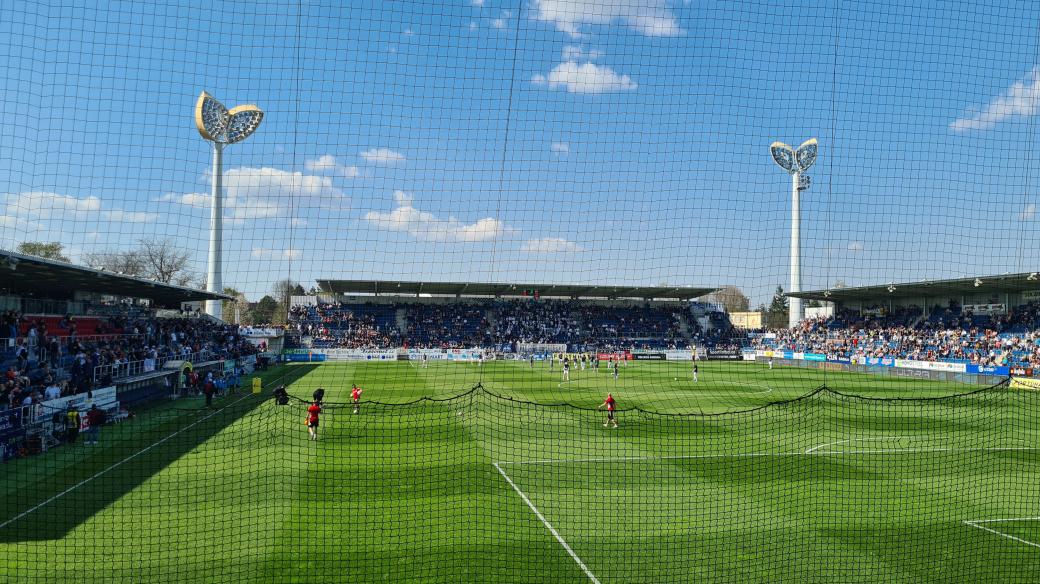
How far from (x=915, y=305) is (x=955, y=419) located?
1074 inches

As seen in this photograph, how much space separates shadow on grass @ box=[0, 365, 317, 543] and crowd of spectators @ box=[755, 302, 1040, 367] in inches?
1387

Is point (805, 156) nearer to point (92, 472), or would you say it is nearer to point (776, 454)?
point (776, 454)

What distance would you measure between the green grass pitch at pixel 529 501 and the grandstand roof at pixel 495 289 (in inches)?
1172

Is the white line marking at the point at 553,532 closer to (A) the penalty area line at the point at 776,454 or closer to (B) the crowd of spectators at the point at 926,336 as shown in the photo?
(A) the penalty area line at the point at 776,454

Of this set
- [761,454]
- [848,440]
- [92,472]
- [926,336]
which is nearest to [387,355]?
[92,472]

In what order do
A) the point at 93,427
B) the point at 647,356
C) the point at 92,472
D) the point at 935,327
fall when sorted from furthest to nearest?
the point at 647,356, the point at 935,327, the point at 93,427, the point at 92,472

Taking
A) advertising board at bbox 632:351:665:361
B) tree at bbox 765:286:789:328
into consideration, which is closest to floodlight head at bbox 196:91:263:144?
advertising board at bbox 632:351:665:361

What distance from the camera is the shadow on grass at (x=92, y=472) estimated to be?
10.1 m

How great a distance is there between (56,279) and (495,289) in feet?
106

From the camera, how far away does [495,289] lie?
171ft

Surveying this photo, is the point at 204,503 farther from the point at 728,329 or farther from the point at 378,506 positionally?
the point at 728,329

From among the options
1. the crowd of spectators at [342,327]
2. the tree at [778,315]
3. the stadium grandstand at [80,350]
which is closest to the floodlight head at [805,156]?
the stadium grandstand at [80,350]

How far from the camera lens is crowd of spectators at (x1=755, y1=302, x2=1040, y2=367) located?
33.7 metres

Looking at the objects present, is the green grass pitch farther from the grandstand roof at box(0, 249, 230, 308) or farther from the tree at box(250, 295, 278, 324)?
the tree at box(250, 295, 278, 324)
